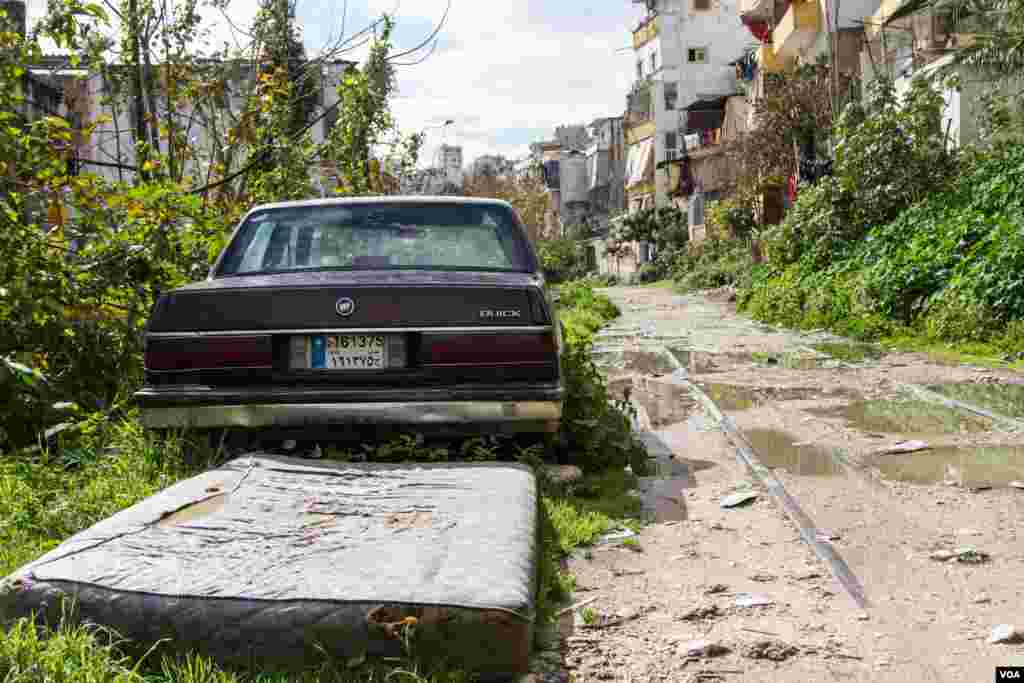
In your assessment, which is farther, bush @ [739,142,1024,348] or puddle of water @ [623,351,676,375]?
bush @ [739,142,1024,348]

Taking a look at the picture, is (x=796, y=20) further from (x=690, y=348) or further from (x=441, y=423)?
(x=441, y=423)

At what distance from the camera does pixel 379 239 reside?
6488 millimetres

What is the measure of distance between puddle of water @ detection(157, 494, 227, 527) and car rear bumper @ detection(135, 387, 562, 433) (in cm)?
75

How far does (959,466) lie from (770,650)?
3.59 metres

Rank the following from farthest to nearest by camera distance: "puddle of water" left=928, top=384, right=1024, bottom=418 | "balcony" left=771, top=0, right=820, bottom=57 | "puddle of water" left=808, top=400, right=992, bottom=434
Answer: "balcony" left=771, top=0, right=820, bottom=57
"puddle of water" left=928, top=384, right=1024, bottom=418
"puddle of water" left=808, top=400, right=992, bottom=434

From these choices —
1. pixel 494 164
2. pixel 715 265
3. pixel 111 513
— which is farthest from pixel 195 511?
pixel 494 164

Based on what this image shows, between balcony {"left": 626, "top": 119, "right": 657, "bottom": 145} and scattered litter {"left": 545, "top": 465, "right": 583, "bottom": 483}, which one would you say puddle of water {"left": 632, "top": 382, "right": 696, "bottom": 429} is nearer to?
scattered litter {"left": 545, "top": 465, "right": 583, "bottom": 483}

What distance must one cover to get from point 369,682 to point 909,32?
30085 mm

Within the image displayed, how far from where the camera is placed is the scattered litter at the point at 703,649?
3578mm

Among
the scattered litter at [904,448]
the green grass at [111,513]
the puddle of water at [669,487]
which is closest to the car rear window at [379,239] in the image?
the green grass at [111,513]

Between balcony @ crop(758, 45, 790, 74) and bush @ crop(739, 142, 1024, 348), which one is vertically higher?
balcony @ crop(758, 45, 790, 74)

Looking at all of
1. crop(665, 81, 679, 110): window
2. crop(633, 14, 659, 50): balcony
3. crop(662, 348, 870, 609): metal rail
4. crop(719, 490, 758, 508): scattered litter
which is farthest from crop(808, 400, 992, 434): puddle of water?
crop(633, 14, 659, 50): balcony

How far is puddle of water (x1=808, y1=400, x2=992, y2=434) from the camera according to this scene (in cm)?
797

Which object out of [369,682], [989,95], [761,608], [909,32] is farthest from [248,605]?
[909,32]
